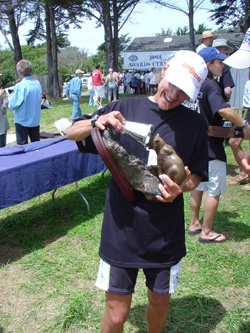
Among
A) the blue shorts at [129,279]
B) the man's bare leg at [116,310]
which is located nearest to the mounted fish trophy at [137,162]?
the blue shorts at [129,279]

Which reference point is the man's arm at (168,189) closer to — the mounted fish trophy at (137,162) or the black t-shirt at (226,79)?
the mounted fish trophy at (137,162)

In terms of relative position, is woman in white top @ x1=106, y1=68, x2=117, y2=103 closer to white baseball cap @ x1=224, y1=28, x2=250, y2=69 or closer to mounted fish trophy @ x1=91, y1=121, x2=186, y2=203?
white baseball cap @ x1=224, y1=28, x2=250, y2=69

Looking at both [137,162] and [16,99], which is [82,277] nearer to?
[137,162]

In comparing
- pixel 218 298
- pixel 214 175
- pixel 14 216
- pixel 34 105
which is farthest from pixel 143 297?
pixel 34 105

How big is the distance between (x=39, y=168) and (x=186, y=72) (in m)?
2.37

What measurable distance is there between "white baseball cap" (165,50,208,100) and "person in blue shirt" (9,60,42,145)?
13.4 ft

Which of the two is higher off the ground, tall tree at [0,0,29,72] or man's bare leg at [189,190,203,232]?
tall tree at [0,0,29,72]

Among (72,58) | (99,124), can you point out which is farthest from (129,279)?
(72,58)

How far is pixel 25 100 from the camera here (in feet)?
17.1

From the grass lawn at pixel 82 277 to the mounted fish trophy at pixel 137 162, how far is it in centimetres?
131

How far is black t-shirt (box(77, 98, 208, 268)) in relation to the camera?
5.35ft

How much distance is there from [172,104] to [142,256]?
79cm

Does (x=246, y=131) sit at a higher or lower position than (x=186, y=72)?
lower

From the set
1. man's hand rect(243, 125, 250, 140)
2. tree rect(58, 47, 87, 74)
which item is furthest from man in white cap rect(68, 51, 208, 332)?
tree rect(58, 47, 87, 74)
